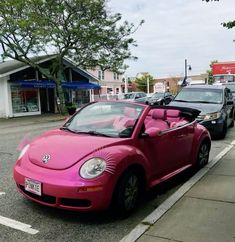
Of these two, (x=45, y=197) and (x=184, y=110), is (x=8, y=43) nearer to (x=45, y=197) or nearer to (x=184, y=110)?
(x=184, y=110)

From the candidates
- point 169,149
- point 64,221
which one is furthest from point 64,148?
point 169,149

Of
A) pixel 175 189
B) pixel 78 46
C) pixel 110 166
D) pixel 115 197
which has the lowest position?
pixel 175 189

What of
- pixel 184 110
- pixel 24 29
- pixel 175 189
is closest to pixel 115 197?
pixel 175 189

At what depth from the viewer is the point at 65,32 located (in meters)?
26.5

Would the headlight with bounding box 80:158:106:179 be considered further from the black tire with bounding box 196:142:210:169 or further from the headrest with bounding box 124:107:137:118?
the black tire with bounding box 196:142:210:169

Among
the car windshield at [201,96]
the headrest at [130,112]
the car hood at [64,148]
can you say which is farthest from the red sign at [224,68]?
the car hood at [64,148]

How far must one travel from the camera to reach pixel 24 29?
2603cm

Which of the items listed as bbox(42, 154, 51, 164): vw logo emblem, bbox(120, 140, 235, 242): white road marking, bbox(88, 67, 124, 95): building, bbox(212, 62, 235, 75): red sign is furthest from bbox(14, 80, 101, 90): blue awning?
bbox(42, 154, 51, 164): vw logo emblem

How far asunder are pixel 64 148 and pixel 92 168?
0.57 metres

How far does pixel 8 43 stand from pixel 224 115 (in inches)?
765

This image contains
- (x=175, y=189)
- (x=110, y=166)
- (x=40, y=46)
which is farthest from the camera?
(x=40, y=46)

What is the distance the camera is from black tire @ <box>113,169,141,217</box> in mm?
4656

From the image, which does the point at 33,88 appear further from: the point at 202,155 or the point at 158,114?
the point at 158,114

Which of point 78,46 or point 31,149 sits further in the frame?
point 78,46
